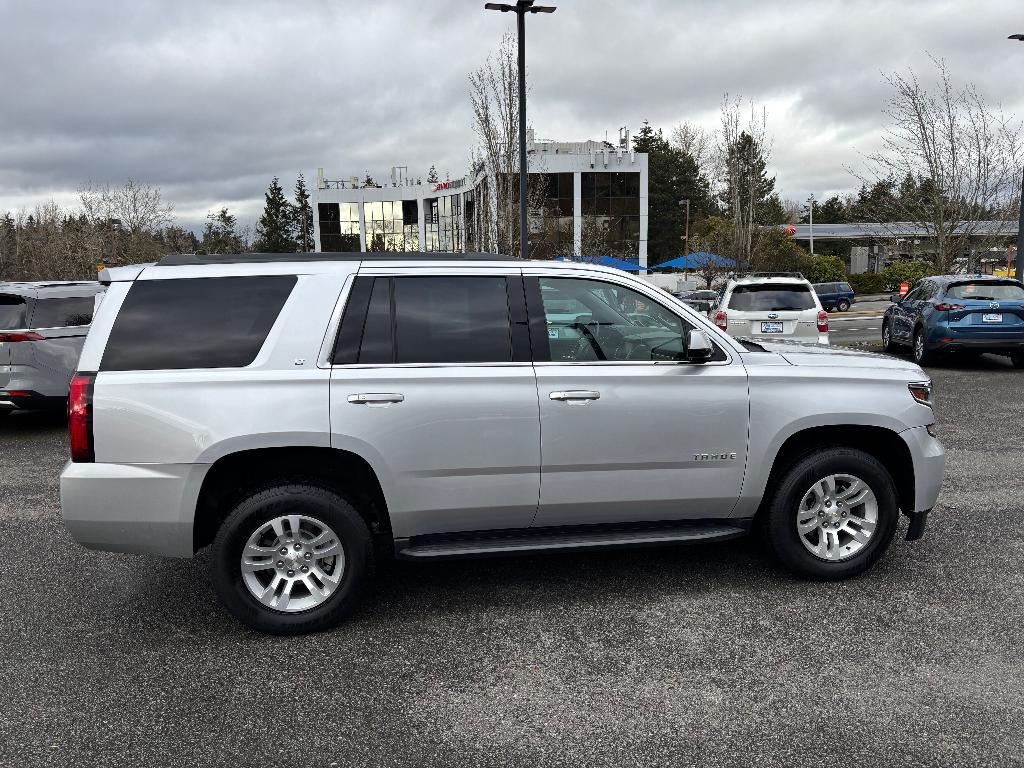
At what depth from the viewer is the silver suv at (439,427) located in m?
3.80

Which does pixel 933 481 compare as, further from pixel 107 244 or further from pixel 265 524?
pixel 107 244

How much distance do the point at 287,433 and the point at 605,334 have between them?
177 cm

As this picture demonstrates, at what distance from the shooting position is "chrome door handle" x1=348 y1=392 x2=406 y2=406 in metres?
3.90

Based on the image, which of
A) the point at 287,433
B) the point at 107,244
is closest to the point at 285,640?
the point at 287,433

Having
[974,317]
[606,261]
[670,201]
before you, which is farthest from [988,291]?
[670,201]

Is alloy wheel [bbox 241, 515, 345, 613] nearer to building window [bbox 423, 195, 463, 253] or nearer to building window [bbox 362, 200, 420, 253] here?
building window [bbox 423, 195, 463, 253]

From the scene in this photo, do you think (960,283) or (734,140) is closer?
(960,283)

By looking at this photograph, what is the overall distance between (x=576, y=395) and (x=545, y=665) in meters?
1.32

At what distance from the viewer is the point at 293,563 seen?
13.0 feet

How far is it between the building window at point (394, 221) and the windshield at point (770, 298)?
56.0 meters

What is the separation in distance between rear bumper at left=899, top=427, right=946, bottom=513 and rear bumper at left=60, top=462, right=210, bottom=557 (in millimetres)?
3738

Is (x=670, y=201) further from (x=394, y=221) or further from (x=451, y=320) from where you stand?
(x=451, y=320)

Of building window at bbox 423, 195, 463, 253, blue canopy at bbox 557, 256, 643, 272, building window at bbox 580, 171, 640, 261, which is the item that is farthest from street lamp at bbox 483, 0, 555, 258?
building window at bbox 423, 195, 463, 253

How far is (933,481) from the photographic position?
449 cm
